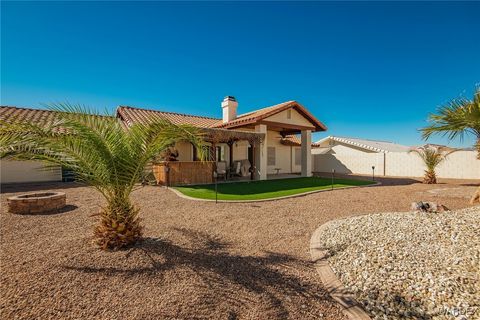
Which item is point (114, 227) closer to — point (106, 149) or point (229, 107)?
point (106, 149)

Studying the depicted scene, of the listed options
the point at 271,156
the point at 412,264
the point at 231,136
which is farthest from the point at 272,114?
the point at 412,264

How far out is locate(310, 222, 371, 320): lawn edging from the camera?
9.42 feet

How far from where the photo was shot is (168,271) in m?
3.65

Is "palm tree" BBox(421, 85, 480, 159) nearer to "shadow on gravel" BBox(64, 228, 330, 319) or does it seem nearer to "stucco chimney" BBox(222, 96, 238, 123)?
"shadow on gravel" BBox(64, 228, 330, 319)

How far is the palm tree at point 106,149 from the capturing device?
3.54 meters

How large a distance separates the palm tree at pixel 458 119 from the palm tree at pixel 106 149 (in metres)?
8.71

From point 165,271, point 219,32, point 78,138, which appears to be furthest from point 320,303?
point 219,32

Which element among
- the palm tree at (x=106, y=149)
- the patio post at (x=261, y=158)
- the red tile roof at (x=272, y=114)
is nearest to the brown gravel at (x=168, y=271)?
the palm tree at (x=106, y=149)

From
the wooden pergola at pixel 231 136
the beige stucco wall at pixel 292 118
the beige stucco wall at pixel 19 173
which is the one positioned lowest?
the beige stucco wall at pixel 19 173

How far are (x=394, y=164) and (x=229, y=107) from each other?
676 inches

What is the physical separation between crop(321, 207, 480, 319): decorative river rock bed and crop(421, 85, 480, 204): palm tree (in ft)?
11.0

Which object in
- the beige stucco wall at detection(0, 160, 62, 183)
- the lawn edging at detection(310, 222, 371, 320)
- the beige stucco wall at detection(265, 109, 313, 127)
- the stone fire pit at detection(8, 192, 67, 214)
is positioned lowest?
the lawn edging at detection(310, 222, 371, 320)

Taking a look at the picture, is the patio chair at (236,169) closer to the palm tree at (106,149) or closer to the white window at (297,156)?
the white window at (297,156)

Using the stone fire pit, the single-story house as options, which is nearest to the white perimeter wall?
the single-story house
